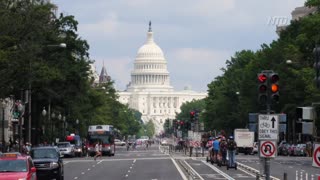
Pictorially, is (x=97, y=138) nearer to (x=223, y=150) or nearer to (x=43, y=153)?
(x=223, y=150)

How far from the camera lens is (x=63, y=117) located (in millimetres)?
120375

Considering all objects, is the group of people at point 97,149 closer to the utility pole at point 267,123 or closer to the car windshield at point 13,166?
the car windshield at point 13,166

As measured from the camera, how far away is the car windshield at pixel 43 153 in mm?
45812

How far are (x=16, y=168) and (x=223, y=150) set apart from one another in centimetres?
2959

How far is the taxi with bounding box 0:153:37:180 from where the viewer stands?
33281mm

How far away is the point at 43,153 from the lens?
46125 millimetres

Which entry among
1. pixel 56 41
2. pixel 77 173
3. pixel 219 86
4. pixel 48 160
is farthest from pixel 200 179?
pixel 219 86

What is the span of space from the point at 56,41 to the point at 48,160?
4540 centimetres

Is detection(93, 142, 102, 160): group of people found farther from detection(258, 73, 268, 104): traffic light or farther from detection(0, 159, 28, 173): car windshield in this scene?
detection(258, 73, 268, 104): traffic light

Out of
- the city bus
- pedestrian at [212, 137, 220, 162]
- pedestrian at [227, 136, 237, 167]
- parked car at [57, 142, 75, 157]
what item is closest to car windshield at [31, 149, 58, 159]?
pedestrian at [227, 136, 237, 167]

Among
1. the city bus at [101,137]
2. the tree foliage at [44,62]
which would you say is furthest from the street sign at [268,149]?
the city bus at [101,137]

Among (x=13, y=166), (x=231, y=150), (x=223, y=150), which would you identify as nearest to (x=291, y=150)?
(x=223, y=150)

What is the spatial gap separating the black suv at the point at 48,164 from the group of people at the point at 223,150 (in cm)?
1470

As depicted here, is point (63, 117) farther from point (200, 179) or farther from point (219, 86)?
point (200, 179)
